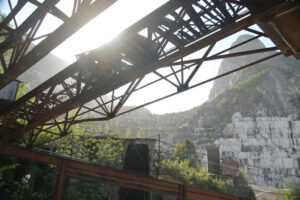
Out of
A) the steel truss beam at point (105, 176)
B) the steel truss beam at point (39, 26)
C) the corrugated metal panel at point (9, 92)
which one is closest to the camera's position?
the steel truss beam at point (39, 26)

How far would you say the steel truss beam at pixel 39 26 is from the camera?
2.61 metres

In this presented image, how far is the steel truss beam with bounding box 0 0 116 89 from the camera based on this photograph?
2.61 m

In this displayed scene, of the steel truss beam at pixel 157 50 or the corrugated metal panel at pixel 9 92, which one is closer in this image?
the steel truss beam at pixel 157 50

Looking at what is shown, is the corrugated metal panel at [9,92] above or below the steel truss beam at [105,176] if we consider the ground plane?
above

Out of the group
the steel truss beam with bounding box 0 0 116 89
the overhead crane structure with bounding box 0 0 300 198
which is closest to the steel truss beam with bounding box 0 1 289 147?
the overhead crane structure with bounding box 0 0 300 198

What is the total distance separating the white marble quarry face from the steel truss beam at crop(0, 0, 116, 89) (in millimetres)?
40907

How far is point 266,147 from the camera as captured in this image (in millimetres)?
43094

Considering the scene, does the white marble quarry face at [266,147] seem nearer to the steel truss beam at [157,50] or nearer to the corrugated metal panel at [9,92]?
the corrugated metal panel at [9,92]

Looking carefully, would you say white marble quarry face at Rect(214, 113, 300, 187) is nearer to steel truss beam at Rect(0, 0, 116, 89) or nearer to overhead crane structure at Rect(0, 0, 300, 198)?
overhead crane structure at Rect(0, 0, 300, 198)

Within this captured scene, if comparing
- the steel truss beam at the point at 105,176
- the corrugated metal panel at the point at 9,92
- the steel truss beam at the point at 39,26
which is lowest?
the steel truss beam at the point at 105,176

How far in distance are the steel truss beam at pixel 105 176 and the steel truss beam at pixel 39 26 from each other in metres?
2.29

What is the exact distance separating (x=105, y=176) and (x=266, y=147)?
45.5 meters

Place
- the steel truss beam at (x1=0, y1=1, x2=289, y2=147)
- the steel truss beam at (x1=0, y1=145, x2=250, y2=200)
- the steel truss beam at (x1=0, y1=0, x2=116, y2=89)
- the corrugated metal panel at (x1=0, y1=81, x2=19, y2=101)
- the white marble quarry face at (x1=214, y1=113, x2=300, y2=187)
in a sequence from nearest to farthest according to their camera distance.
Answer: the steel truss beam at (x1=0, y1=0, x2=116, y2=89) < the steel truss beam at (x1=0, y1=1, x2=289, y2=147) < the steel truss beam at (x1=0, y1=145, x2=250, y2=200) < the corrugated metal panel at (x1=0, y1=81, x2=19, y2=101) < the white marble quarry face at (x1=214, y1=113, x2=300, y2=187)

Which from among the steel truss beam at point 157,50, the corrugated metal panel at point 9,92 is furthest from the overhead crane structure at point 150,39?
the corrugated metal panel at point 9,92
